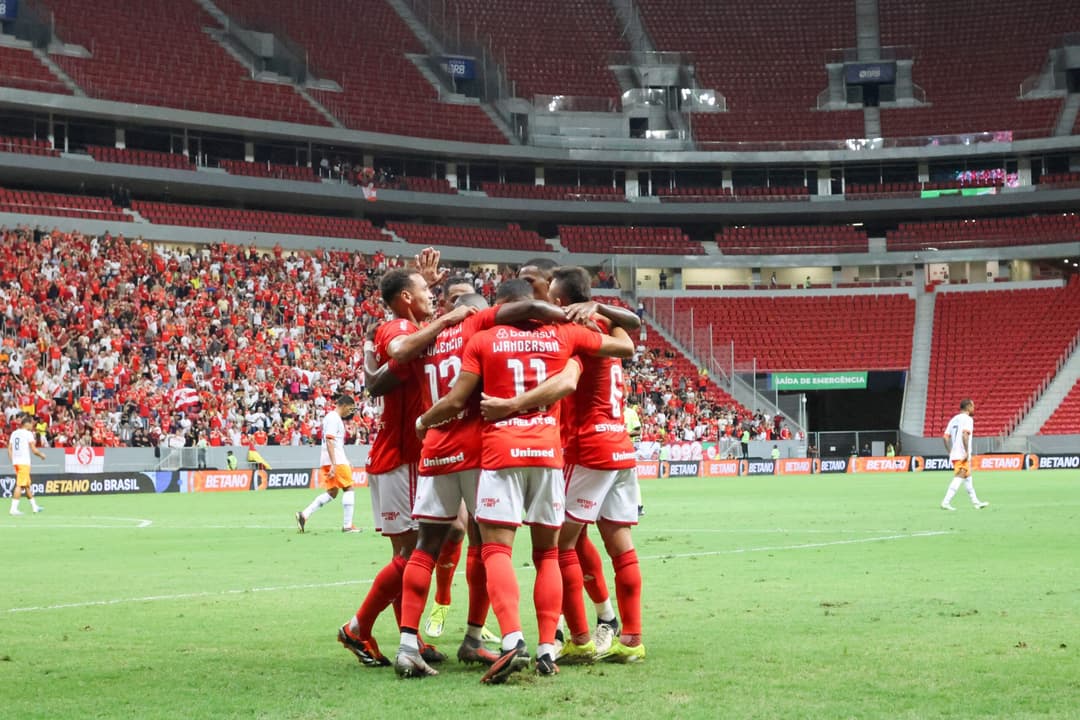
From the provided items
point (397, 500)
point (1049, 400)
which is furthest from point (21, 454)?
point (1049, 400)

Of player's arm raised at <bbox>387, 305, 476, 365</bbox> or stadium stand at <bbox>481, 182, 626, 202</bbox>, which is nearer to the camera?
player's arm raised at <bbox>387, 305, 476, 365</bbox>

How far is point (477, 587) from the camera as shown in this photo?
9641mm

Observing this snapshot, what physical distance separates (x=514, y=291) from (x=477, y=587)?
7.04 feet

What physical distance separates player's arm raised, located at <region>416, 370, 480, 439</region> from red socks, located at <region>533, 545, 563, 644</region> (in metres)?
1.07

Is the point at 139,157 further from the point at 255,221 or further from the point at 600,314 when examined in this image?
the point at 600,314

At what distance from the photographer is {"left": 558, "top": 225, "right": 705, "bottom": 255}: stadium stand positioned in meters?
74.8

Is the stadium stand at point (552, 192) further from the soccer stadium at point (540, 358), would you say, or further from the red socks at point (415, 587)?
the red socks at point (415, 587)

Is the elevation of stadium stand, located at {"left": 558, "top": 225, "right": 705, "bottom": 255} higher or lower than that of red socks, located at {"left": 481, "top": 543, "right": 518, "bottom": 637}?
higher

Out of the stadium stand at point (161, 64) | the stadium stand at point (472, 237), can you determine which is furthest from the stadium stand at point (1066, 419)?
the stadium stand at point (161, 64)

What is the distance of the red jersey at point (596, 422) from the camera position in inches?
380

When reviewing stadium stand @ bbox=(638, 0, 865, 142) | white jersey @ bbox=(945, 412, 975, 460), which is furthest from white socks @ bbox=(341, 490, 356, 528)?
stadium stand @ bbox=(638, 0, 865, 142)

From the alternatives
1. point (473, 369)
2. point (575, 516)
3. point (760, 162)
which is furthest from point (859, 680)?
point (760, 162)

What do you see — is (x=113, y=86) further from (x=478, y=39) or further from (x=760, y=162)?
(x=760, y=162)

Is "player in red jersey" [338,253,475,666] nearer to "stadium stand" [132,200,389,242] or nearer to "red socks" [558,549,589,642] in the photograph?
"red socks" [558,549,589,642]
